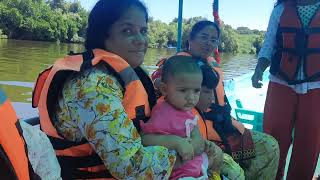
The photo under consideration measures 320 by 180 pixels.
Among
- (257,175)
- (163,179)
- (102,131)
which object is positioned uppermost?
(102,131)

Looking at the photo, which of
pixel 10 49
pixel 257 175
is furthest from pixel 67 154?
pixel 10 49

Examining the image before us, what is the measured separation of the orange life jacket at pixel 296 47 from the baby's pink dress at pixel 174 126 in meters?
1.26

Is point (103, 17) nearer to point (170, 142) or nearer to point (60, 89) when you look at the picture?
point (60, 89)

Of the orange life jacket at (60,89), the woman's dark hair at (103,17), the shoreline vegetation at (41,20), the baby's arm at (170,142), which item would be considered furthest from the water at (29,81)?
the shoreline vegetation at (41,20)

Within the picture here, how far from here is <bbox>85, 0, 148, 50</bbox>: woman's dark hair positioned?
1707mm

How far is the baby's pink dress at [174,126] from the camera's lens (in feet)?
5.85

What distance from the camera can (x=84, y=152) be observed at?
160cm

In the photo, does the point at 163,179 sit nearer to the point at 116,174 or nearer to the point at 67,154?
→ the point at 116,174

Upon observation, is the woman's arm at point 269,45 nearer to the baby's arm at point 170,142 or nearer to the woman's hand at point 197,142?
the woman's hand at point 197,142

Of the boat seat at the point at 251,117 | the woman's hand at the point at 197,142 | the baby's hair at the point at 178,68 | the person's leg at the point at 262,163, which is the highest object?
the baby's hair at the point at 178,68

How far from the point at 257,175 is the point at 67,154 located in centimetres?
136

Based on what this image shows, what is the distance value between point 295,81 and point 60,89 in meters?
1.79

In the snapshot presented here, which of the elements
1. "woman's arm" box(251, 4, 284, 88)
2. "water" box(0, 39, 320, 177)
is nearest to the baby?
"water" box(0, 39, 320, 177)

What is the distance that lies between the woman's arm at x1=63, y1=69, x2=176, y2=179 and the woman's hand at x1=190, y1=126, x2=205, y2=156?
1.03 ft
